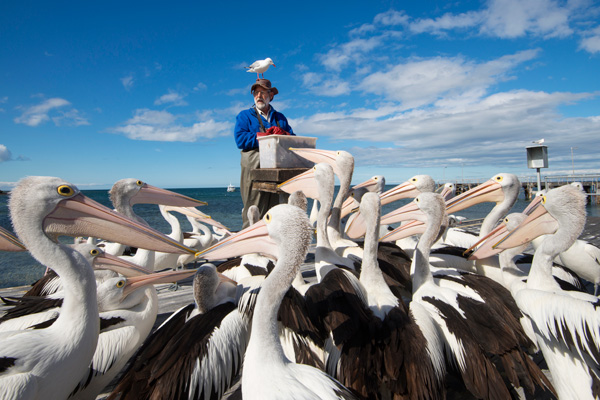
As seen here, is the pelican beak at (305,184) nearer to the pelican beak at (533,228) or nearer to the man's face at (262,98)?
the man's face at (262,98)

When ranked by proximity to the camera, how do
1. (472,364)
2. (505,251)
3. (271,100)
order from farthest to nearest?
(271,100) → (505,251) → (472,364)

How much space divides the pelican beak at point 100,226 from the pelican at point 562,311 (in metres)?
1.92

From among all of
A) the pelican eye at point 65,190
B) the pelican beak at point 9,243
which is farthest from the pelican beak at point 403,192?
the pelican beak at point 9,243

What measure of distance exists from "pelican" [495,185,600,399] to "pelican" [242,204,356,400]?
47.0 inches

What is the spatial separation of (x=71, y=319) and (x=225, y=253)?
738 millimetres

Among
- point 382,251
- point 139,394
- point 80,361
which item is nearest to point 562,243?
point 382,251

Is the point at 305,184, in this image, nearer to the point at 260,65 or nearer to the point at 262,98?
the point at 262,98

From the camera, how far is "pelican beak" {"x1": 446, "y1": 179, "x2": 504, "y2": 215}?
345cm

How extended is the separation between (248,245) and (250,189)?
8.31 feet

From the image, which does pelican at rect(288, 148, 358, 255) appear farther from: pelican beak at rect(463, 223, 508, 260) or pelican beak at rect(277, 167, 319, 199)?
pelican beak at rect(463, 223, 508, 260)

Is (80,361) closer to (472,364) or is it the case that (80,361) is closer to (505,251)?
(472,364)

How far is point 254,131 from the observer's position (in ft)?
14.0

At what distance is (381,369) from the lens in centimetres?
173

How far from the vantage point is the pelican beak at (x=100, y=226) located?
→ 167 centimetres
